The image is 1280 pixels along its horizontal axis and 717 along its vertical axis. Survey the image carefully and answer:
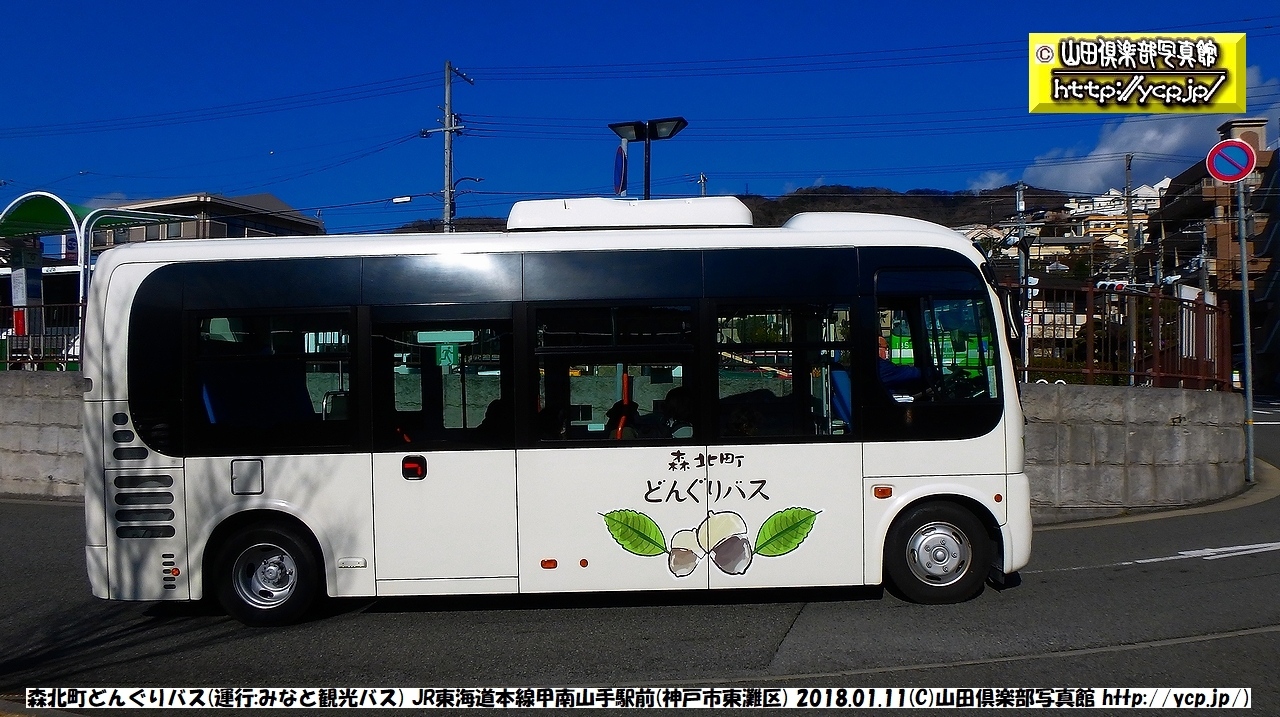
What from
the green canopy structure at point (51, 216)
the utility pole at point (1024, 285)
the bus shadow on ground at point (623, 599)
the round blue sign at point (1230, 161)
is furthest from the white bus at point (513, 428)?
the green canopy structure at point (51, 216)

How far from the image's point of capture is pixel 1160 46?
18844 mm

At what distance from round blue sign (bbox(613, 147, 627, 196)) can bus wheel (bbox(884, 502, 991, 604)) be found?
10557 millimetres

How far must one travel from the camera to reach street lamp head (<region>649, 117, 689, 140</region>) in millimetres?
14664

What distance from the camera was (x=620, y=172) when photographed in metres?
16.6

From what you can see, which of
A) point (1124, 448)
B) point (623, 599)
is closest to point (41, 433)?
point (623, 599)

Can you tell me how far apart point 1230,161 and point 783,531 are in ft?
36.7

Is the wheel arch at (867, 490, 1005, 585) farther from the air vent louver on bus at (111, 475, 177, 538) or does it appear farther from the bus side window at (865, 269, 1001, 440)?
the air vent louver on bus at (111, 475, 177, 538)

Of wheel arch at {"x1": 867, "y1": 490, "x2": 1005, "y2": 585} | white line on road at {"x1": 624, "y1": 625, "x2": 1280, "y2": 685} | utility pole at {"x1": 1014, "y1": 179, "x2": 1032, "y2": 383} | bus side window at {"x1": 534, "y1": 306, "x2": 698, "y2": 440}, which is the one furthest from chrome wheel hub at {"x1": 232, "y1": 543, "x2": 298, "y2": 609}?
utility pole at {"x1": 1014, "y1": 179, "x2": 1032, "y2": 383}

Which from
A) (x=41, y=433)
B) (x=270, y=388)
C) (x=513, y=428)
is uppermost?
(x=270, y=388)

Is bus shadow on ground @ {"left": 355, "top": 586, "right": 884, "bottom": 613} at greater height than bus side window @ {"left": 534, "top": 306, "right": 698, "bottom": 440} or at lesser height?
lesser

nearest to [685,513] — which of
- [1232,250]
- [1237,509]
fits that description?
[1237,509]

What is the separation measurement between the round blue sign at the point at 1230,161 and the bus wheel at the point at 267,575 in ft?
44.3

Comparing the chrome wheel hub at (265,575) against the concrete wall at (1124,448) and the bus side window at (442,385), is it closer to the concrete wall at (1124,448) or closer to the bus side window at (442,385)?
the bus side window at (442,385)

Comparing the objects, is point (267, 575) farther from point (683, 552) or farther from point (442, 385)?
point (683, 552)
